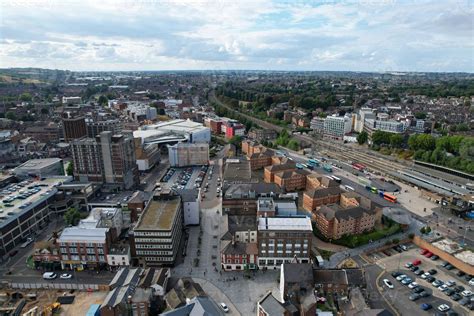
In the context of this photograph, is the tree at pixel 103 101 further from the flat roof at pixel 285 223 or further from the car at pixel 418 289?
the car at pixel 418 289

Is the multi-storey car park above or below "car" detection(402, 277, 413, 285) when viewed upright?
above

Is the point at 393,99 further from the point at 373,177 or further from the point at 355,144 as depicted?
the point at 373,177

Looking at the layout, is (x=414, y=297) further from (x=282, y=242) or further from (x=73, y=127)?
(x=73, y=127)

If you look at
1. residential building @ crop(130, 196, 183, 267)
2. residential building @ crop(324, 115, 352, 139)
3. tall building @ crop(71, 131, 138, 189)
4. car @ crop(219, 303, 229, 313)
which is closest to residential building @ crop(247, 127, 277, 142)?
residential building @ crop(324, 115, 352, 139)

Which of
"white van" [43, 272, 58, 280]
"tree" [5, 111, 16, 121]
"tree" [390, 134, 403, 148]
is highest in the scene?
"tree" [5, 111, 16, 121]

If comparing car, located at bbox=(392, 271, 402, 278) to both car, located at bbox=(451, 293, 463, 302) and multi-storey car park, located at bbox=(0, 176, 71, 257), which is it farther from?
multi-storey car park, located at bbox=(0, 176, 71, 257)
